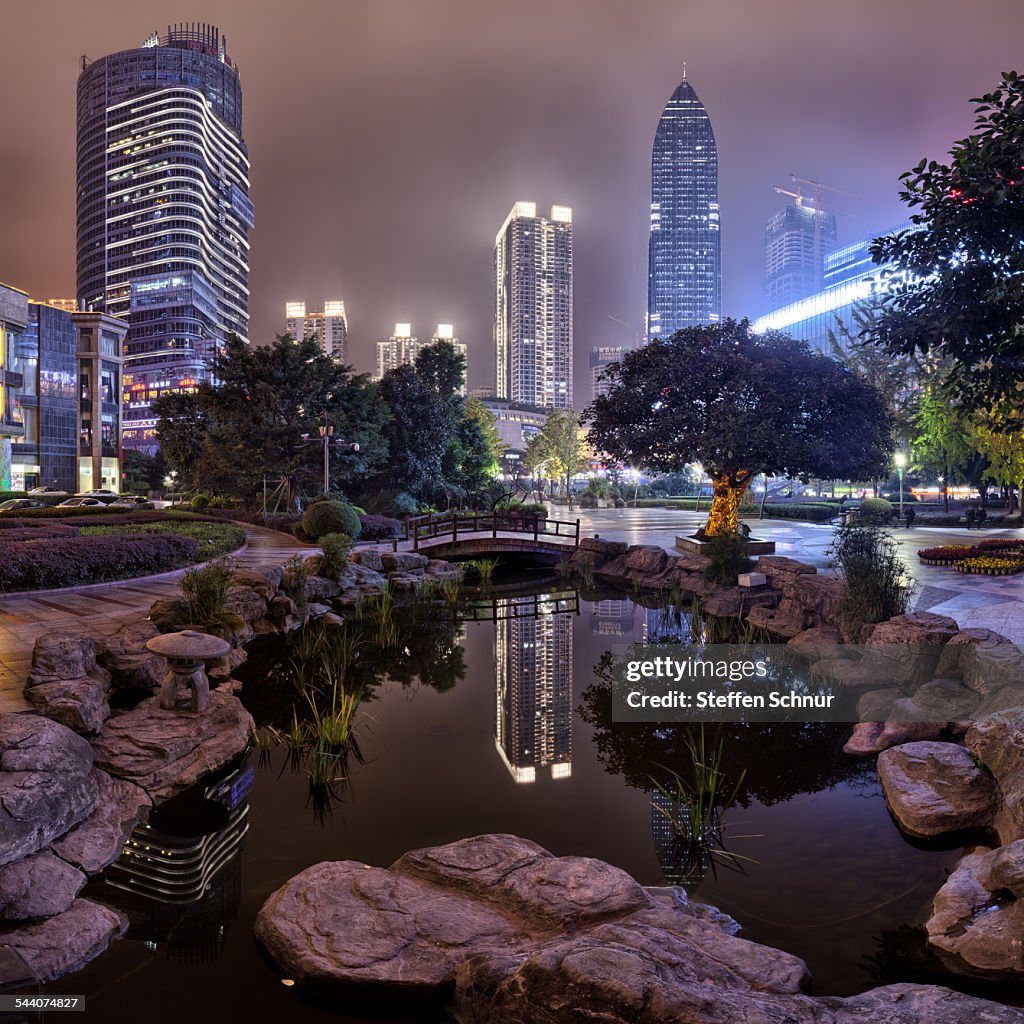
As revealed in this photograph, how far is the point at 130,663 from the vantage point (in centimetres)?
834

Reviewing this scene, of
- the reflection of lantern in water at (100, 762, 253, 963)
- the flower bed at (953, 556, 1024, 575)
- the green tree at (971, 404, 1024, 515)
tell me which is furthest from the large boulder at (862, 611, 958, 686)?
the green tree at (971, 404, 1024, 515)

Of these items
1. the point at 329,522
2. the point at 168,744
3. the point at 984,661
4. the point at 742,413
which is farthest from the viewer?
the point at 329,522

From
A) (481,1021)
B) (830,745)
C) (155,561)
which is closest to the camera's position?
(481,1021)

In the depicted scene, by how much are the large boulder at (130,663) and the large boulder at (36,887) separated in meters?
3.41

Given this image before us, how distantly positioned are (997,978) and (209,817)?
6.20 m

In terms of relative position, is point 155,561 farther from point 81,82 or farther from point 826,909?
point 81,82

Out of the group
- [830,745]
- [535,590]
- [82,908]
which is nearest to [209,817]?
[82,908]

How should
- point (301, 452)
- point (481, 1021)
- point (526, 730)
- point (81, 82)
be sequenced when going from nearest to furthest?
point (481, 1021), point (526, 730), point (301, 452), point (81, 82)

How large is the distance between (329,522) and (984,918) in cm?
2198

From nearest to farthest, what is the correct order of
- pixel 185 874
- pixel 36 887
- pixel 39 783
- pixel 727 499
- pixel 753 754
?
1. pixel 36 887
2. pixel 39 783
3. pixel 185 874
4. pixel 753 754
5. pixel 727 499

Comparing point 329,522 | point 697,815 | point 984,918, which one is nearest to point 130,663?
point 697,815

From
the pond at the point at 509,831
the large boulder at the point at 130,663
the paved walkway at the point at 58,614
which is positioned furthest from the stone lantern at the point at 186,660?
the paved walkway at the point at 58,614

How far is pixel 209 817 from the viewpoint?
647cm

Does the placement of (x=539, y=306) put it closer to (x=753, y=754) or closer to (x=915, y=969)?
(x=753, y=754)
